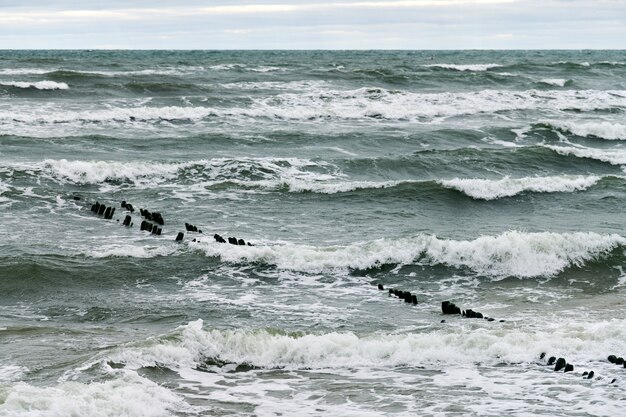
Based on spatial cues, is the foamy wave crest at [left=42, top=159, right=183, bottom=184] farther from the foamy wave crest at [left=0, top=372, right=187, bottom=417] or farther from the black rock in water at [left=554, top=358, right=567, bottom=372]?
the black rock in water at [left=554, top=358, right=567, bottom=372]

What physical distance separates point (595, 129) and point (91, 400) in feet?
93.9

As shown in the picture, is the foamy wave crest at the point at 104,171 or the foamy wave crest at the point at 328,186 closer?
the foamy wave crest at the point at 328,186

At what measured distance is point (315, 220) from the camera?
20422 mm

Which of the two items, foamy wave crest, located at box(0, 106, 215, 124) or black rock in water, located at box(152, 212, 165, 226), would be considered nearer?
black rock in water, located at box(152, 212, 165, 226)

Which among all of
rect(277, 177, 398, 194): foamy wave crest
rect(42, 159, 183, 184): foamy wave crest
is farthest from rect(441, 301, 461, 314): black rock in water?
rect(42, 159, 183, 184): foamy wave crest

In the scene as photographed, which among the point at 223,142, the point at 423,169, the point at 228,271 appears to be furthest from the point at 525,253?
the point at 223,142

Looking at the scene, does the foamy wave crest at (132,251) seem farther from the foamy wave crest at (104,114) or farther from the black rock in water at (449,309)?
the foamy wave crest at (104,114)

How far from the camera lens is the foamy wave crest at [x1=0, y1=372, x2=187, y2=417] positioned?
9555 mm

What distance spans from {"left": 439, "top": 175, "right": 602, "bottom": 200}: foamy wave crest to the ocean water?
7cm

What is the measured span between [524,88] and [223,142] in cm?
2457

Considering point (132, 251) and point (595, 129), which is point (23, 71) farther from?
point (132, 251)

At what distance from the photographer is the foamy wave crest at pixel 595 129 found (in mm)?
34812

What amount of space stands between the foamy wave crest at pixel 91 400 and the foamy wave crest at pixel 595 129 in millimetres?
27479

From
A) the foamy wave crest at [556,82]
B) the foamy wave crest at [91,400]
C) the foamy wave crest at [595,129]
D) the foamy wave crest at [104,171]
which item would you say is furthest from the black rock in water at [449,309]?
the foamy wave crest at [556,82]
